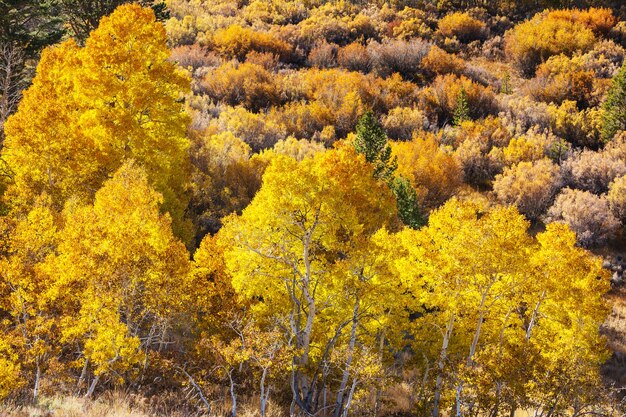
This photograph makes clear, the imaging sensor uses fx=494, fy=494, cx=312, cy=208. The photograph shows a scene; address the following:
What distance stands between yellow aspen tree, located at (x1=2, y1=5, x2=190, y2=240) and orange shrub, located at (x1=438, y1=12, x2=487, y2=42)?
8584 cm

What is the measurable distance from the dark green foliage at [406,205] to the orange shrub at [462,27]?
67.8 metres

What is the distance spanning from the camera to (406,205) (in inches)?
1507

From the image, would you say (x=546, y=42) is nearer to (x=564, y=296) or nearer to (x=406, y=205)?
(x=406, y=205)

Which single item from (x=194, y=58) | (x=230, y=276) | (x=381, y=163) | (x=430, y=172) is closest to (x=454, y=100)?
(x=430, y=172)

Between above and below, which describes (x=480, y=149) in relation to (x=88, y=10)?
below

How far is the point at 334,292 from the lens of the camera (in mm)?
16344

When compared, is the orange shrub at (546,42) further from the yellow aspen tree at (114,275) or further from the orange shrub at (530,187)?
the yellow aspen tree at (114,275)

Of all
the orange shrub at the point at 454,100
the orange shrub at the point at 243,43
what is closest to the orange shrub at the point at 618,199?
the orange shrub at the point at 454,100

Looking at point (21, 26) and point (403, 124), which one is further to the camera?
point (403, 124)

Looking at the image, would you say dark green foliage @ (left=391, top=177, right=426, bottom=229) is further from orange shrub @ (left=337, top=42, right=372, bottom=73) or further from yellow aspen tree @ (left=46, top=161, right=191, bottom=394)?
orange shrub @ (left=337, top=42, right=372, bottom=73)

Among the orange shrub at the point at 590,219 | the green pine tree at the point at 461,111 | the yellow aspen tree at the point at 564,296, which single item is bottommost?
the orange shrub at the point at 590,219

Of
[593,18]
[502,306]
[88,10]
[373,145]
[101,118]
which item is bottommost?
[593,18]

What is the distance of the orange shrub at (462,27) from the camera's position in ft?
317

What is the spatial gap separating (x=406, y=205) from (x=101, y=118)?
78.7 feet
